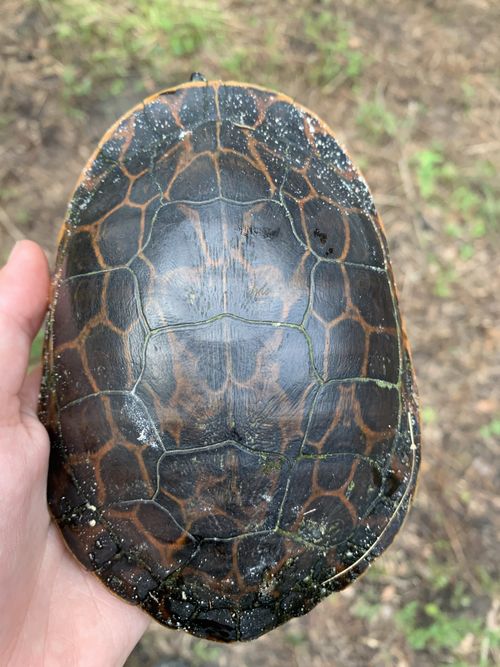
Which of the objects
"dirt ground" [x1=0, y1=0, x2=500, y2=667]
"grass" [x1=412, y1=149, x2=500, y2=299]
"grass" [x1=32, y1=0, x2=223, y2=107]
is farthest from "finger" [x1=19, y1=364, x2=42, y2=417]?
"grass" [x1=412, y1=149, x2=500, y2=299]

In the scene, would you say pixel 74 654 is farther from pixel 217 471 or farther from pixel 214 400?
pixel 214 400

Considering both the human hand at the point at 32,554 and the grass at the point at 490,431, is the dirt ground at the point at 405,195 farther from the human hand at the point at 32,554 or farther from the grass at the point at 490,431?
the human hand at the point at 32,554

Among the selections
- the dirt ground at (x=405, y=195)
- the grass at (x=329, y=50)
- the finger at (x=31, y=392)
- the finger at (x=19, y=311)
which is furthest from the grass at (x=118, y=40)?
the finger at (x=31, y=392)

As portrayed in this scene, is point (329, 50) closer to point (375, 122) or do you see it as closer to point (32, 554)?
point (375, 122)

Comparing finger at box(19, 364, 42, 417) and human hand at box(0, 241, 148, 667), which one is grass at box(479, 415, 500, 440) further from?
A: finger at box(19, 364, 42, 417)

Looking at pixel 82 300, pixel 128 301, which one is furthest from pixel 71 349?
pixel 128 301

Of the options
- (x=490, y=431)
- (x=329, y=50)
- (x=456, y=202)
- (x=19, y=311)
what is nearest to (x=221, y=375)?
(x=19, y=311)
